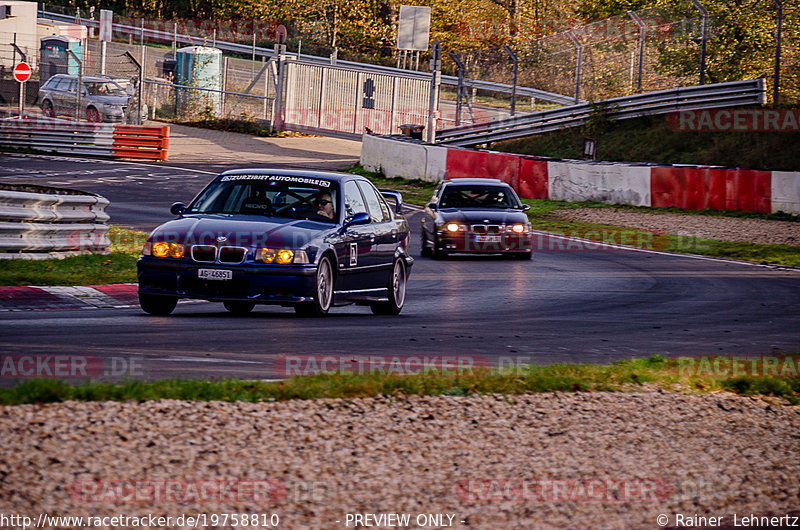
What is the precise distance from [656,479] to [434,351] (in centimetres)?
413

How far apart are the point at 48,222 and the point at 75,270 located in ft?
2.82

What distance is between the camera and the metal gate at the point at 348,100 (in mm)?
43688

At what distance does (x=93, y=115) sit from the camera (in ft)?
137

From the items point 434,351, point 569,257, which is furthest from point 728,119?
point 434,351

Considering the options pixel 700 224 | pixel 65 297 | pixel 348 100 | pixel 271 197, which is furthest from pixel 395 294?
pixel 348 100

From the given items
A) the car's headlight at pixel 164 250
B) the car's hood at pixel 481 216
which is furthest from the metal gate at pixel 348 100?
the car's headlight at pixel 164 250

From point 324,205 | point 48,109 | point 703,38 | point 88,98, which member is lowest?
point 324,205

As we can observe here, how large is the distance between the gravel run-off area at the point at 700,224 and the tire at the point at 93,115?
67.4 ft

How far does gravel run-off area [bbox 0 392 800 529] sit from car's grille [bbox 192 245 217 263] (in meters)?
4.19

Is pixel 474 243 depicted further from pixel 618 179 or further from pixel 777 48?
pixel 777 48

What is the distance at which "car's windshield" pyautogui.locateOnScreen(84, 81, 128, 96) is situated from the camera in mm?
42031

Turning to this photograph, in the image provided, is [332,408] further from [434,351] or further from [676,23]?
[676,23]

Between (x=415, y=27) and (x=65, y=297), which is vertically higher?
(x=415, y=27)

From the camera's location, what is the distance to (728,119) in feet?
103
